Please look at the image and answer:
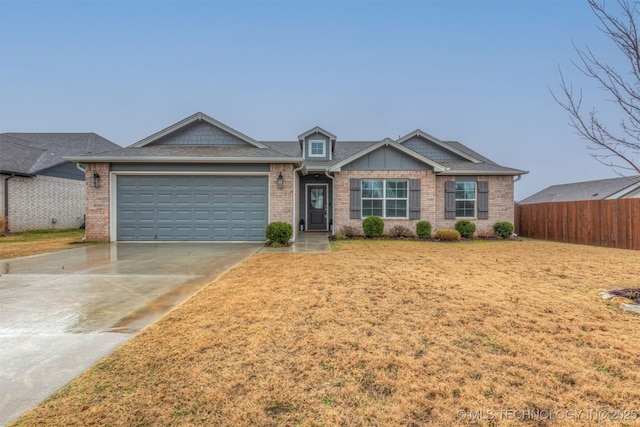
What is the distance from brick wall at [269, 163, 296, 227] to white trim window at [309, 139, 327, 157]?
16.9 ft

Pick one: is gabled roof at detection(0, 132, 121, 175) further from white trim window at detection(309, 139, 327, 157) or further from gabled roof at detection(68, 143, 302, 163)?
white trim window at detection(309, 139, 327, 157)

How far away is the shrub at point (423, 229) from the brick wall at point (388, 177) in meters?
0.36

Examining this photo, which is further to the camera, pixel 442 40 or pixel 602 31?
pixel 442 40

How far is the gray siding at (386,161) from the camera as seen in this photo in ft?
43.9

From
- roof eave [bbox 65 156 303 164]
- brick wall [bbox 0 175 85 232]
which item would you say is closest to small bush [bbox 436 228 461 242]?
roof eave [bbox 65 156 303 164]

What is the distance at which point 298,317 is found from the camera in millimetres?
3670

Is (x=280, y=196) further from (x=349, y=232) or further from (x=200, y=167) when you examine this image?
(x=349, y=232)

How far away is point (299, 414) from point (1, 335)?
3.37m

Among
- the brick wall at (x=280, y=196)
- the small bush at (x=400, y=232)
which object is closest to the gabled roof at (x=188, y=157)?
the brick wall at (x=280, y=196)

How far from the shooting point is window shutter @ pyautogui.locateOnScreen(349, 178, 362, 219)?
1337 centimetres

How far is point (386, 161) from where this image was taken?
13375 millimetres

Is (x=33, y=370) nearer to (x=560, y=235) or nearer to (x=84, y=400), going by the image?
(x=84, y=400)

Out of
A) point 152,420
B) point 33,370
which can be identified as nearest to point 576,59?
point 152,420

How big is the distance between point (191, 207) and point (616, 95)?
1169cm
